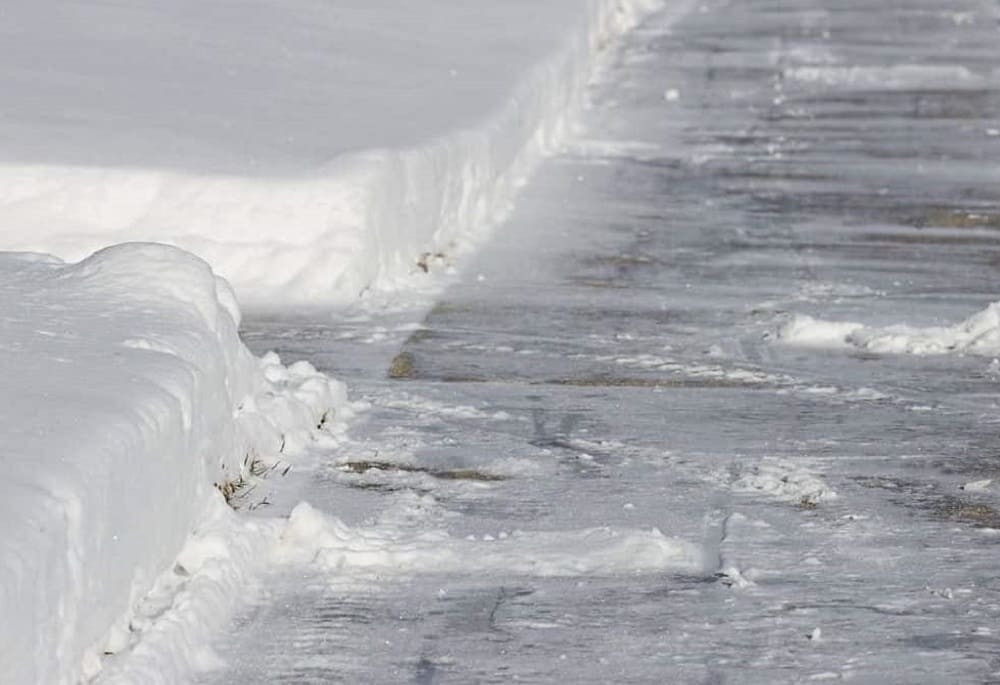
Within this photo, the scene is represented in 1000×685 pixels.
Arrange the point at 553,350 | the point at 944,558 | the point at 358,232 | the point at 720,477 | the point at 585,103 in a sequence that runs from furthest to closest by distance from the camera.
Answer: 1. the point at 585,103
2. the point at 358,232
3. the point at 553,350
4. the point at 720,477
5. the point at 944,558

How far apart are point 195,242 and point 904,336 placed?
2.99 m

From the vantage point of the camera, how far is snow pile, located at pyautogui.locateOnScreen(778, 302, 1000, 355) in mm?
8844

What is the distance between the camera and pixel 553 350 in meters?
8.77

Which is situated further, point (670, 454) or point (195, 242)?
point (195, 242)

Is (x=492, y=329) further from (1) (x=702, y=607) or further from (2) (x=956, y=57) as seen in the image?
(2) (x=956, y=57)

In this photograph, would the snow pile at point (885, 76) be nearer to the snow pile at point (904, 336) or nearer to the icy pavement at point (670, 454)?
the icy pavement at point (670, 454)

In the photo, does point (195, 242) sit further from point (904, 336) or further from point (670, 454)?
point (670, 454)

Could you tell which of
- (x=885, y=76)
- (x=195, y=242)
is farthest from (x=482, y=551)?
(x=885, y=76)

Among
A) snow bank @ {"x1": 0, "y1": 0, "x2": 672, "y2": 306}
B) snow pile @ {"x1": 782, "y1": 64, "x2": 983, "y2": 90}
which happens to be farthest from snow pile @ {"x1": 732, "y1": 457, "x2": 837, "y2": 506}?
snow pile @ {"x1": 782, "y1": 64, "x2": 983, "y2": 90}

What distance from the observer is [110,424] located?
5.40 metres

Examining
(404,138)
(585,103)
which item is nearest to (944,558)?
(404,138)

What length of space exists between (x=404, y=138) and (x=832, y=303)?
255 cm

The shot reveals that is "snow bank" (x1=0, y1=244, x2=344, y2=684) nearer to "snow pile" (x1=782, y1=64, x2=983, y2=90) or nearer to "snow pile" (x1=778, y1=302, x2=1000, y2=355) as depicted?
"snow pile" (x1=778, y1=302, x2=1000, y2=355)

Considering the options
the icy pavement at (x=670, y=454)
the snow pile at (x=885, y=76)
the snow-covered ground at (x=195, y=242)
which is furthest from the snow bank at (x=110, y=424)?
the snow pile at (x=885, y=76)
